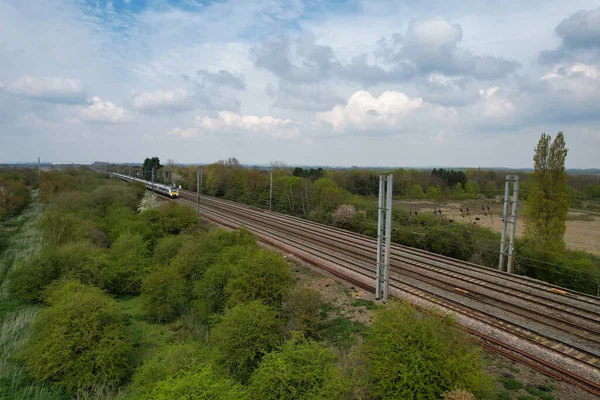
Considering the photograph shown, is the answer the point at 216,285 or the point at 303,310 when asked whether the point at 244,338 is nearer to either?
the point at 303,310

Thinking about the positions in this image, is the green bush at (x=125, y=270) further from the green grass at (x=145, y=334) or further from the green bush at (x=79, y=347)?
the green bush at (x=79, y=347)

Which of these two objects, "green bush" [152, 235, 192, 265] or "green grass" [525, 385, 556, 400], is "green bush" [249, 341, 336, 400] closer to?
"green grass" [525, 385, 556, 400]

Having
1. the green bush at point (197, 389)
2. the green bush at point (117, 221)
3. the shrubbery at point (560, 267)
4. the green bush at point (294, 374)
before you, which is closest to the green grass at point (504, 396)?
the green bush at point (294, 374)

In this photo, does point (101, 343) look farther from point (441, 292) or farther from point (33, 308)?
point (441, 292)

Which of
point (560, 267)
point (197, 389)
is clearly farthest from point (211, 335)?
point (560, 267)

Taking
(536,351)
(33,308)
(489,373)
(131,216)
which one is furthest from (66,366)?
(131,216)

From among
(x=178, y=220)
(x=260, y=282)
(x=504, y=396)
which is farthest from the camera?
(x=178, y=220)
